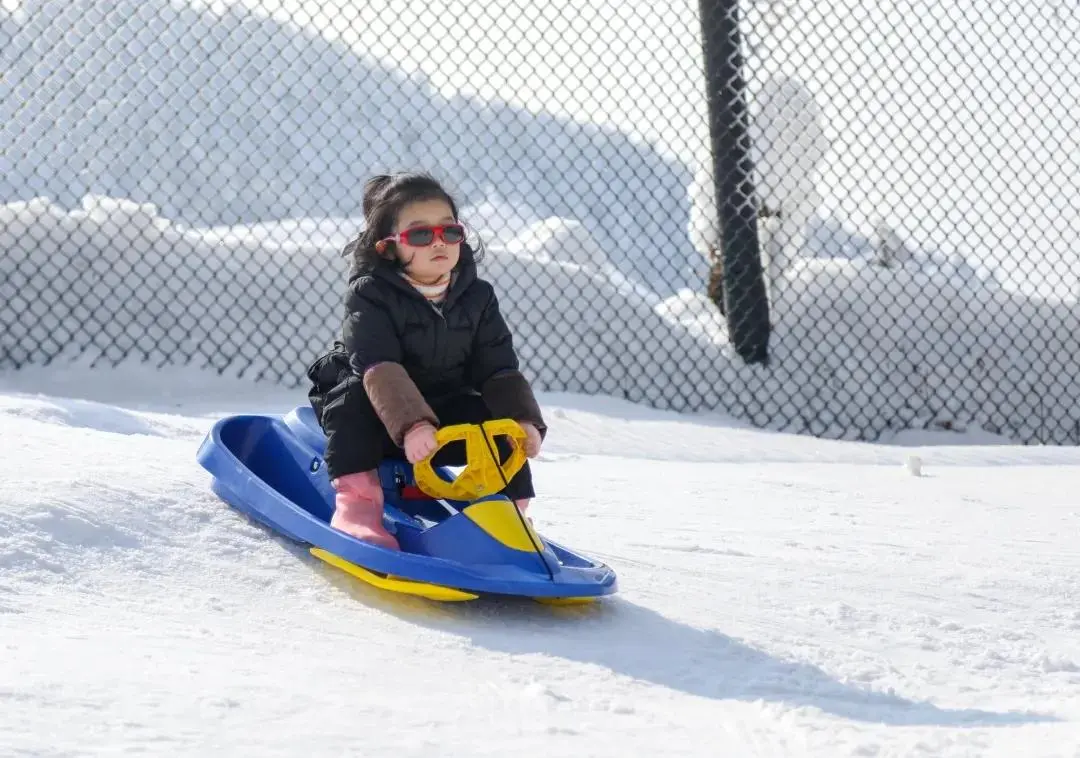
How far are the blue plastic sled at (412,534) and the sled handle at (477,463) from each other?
7cm

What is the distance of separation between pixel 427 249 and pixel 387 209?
0.15 m

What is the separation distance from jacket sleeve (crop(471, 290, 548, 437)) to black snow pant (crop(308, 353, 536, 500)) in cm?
6

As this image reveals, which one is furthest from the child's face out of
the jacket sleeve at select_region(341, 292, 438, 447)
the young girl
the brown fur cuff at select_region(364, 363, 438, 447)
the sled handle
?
the sled handle

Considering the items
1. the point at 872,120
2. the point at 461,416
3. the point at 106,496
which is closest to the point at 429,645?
the point at 461,416

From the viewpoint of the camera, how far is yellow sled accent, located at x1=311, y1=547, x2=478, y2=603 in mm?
2439

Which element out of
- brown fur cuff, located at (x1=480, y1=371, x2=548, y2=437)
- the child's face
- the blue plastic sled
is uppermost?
the child's face

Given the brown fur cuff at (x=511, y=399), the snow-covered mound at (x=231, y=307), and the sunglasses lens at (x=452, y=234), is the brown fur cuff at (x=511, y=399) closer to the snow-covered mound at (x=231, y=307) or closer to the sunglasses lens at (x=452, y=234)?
the sunglasses lens at (x=452, y=234)

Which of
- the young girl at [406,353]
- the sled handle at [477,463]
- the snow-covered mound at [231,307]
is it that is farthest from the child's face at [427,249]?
the snow-covered mound at [231,307]

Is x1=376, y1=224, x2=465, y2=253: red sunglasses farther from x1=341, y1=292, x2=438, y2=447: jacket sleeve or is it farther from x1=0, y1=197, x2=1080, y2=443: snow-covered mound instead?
x1=0, y1=197, x2=1080, y2=443: snow-covered mound

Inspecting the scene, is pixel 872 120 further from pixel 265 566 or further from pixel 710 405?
pixel 265 566

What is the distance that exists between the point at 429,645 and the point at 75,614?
0.61 metres

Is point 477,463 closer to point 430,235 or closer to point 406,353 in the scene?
point 406,353

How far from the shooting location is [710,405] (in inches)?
243

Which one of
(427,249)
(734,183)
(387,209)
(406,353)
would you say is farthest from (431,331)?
(734,183)
